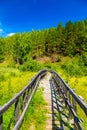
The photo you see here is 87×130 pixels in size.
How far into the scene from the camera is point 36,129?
900 cm

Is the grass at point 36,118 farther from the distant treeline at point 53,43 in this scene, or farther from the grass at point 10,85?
the distant treeline at point 53,43

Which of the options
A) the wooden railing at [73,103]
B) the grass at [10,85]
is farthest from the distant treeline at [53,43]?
the wooden railing at [73,103]

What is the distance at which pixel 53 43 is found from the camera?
111 m

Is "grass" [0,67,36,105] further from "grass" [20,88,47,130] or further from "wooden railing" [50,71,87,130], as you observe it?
"wooden railing" [50,71,87,130]

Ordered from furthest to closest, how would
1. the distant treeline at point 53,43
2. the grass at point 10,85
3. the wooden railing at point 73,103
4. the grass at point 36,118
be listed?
the distant treeline at point 53,43 → the grass at point 10,85 → the grass at point 36,118 → the wooden railing at point 73,103

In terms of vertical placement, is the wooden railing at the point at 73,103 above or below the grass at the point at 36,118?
above

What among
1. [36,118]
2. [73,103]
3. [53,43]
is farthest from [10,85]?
[53,43]

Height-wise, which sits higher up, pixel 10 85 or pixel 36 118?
pixel 10 85

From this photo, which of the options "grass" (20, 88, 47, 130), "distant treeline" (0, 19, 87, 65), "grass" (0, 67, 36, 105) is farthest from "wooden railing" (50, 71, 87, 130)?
"distant treeline" (0, 19, 87, 65)

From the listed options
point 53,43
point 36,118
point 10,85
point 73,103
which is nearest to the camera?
point 73,103

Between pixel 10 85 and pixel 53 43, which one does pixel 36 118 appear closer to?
pixel 10 85

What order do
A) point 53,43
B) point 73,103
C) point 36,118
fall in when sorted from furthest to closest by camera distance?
point 53,43, point 36,118, point 73,103

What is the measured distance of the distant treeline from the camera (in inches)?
3871

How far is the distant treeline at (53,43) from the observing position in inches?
3871
